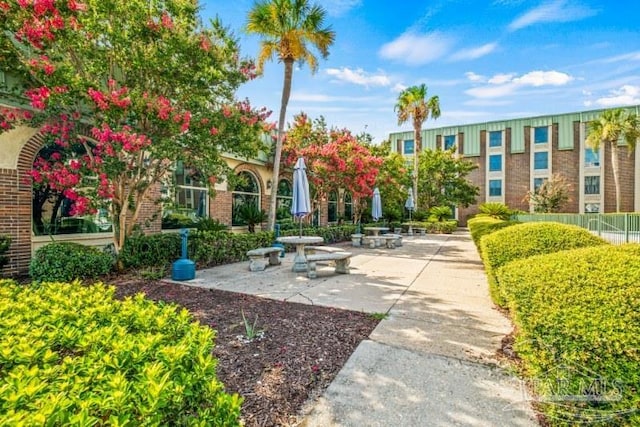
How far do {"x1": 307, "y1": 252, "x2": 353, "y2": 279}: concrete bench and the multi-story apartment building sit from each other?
1177 inches

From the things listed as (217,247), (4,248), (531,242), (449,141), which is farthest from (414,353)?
(449,141)

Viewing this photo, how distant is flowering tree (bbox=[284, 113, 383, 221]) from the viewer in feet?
43.7

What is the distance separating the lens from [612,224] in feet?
47.7

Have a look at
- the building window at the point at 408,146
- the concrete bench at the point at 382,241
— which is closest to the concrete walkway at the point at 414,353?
the concrete bench at the point at 382,241

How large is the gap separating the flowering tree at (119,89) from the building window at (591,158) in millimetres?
35559

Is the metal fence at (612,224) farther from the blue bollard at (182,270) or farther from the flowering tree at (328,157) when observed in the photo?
the blue bollard at (182,270)

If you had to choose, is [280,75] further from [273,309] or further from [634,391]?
[634,391]

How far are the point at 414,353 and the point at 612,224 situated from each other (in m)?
17.2

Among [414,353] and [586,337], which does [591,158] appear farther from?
[586,337]

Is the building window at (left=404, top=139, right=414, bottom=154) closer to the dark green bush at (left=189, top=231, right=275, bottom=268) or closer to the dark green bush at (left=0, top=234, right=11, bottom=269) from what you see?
the dark green bush at (left=189, top=231, right=275, bottom=268)

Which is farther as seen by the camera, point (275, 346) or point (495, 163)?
point (495, 163)

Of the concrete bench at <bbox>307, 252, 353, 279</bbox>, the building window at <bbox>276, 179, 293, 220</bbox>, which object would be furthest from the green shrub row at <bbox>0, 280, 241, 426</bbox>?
the building window at <bbox>276, 179, 293, 220</bbox>

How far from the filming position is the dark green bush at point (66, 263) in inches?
233

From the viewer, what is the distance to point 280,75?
11.6 m
